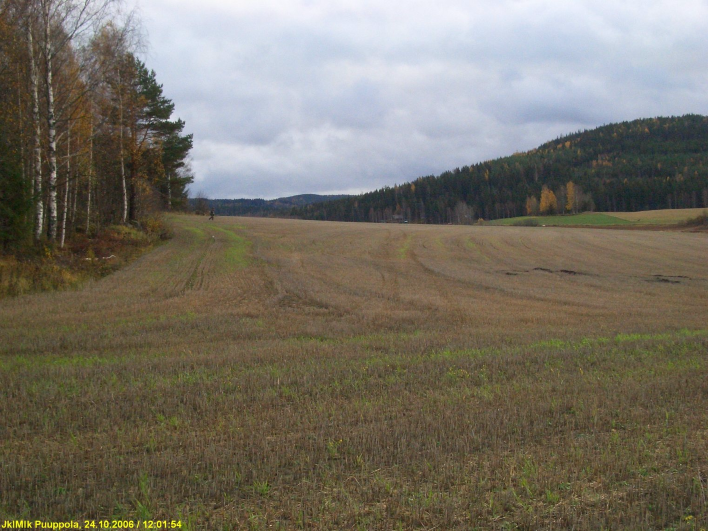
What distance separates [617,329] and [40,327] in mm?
14779

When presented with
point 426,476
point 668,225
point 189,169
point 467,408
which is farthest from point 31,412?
point 668,225

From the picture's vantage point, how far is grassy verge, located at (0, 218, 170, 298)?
59.9 ft

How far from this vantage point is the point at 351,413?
696cm

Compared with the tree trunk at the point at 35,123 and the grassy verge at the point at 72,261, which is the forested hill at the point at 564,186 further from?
the tree trunk at the point at 35,123

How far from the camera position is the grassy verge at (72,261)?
59.9ft

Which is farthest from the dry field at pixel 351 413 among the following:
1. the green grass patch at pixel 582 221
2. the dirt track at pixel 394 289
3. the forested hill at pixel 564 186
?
the forested hill at pixel 564 186

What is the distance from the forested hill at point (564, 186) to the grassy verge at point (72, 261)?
110742 mm

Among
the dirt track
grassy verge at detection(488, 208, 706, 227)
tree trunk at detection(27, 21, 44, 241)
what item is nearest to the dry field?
the dirt track

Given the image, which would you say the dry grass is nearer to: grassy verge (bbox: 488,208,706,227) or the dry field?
grassy verge (bbox: 488,208,706,227)

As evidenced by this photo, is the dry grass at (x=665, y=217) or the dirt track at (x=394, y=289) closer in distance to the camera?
the dirt track at (x=394, y=289)

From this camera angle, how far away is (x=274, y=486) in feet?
16.3

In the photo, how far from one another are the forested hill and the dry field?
119781mm

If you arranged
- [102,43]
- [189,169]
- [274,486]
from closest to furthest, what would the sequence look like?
[274,486]
[102,43]
[189,169]

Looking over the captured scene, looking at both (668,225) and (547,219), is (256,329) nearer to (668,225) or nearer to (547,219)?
(668,225)
